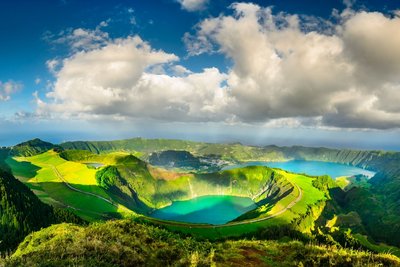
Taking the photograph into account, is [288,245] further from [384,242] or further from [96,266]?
[384,242]

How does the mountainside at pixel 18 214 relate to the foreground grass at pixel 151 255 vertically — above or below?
below

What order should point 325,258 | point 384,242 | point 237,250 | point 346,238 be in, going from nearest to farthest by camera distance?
point 325,258, point 237,250, point 346,238, point 384,242

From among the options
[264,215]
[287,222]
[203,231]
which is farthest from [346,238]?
[203,231]

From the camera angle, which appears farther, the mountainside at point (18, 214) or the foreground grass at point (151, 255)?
the mountainside at point (18, 214)

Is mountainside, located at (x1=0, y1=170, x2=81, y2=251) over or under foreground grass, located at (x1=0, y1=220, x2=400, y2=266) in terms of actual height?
under

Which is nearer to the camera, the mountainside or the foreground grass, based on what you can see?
the foreground grass

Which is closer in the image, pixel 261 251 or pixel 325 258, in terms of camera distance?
pixel 325 258

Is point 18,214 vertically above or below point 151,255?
below

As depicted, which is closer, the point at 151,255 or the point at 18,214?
the point at 151,255
